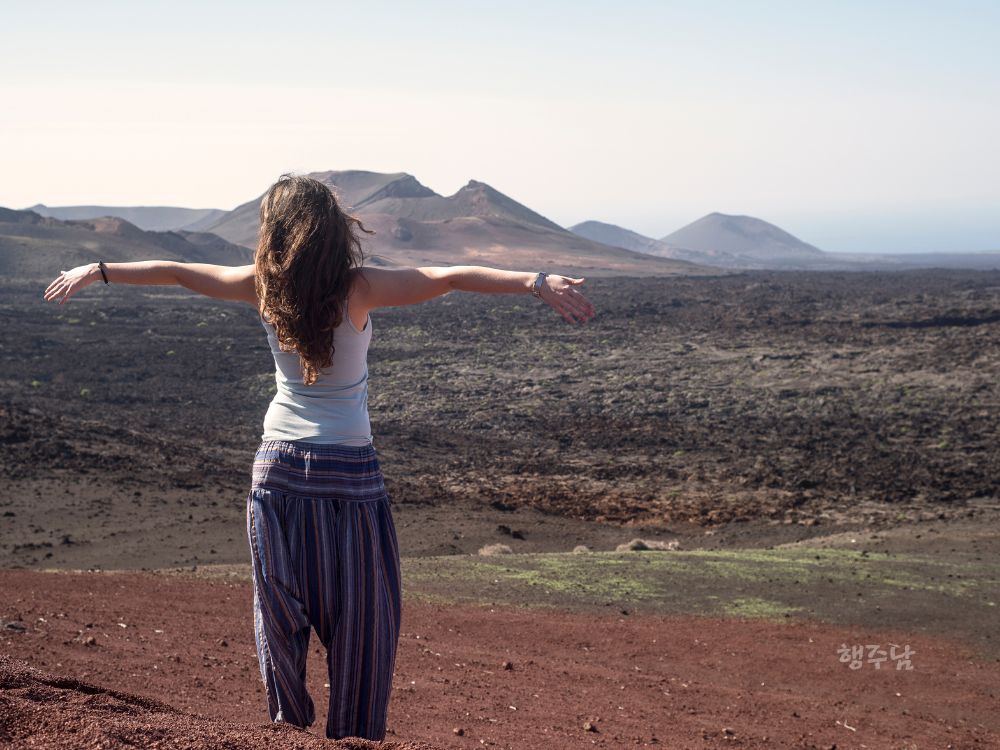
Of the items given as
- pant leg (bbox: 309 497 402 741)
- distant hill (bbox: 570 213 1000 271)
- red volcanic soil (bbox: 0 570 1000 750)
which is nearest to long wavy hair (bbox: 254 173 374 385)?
pant leg (bbox: 309 497 402 741)

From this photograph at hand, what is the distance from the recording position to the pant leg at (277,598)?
2648mm

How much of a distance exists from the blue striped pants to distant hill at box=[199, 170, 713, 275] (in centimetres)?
6023

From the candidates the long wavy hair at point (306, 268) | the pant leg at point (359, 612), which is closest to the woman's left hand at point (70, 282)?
the long wavy hair at point (306, 268)

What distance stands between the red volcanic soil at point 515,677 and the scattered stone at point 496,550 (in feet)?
9.98

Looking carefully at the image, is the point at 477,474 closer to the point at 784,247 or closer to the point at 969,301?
the point at 969,301

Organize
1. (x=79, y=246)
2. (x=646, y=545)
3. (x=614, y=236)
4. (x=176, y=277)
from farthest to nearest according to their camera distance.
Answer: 1. (x=614, y=236)
2. (x=79, y=246)
3. (x=646, y=545)
4. (x=176, y=277)

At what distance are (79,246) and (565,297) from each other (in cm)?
5855

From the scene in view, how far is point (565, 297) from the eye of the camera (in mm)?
2701

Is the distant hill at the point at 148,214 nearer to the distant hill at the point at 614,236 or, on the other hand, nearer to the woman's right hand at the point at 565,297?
the distant hill at the point at 614,236

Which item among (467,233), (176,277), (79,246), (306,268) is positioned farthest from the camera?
(467,233)

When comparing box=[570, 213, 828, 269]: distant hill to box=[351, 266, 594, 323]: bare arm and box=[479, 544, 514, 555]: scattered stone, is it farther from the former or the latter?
box=[351, 266, 594, 323]: bare arm

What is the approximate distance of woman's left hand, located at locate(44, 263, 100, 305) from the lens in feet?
9.45

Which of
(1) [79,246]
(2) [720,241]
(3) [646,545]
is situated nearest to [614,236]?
(2) [720,241]

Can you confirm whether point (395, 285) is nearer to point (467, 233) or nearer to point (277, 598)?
point (277, 598)
